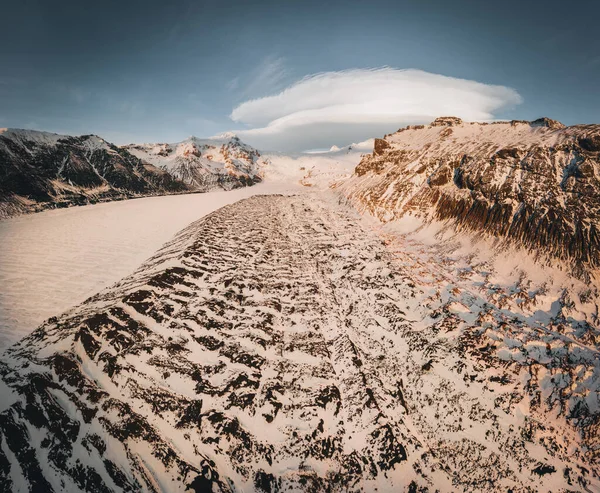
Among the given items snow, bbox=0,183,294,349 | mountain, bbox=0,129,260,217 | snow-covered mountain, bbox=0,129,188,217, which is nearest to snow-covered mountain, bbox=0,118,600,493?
snow, bbox=0,183,294,349

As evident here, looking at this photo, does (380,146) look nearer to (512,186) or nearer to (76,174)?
(512,186)

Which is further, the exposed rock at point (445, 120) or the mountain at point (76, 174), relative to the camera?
the mountain at point (76, 174)

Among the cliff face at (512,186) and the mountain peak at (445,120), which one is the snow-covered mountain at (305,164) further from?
the cliff face at (512,186)

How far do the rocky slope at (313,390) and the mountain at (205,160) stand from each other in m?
64.2

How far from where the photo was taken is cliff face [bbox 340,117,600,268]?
34.7 ft

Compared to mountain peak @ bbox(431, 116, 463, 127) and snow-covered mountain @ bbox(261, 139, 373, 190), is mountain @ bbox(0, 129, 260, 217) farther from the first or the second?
mountain peak @ bbox(431, 116, 463, 127)

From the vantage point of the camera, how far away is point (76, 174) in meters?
37.9

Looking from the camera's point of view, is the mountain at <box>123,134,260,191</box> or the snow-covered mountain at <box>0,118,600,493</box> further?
the mountain at <box>123,134,260,191</box>

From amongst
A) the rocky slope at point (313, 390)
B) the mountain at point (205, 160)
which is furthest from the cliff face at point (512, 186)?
the mountain at point (205, 160)

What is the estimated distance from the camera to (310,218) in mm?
23094

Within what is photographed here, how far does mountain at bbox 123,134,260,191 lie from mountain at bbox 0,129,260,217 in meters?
0.32

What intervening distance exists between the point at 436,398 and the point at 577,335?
4954mm

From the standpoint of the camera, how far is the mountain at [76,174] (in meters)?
28.9

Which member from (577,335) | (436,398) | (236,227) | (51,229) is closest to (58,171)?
(51,229)
